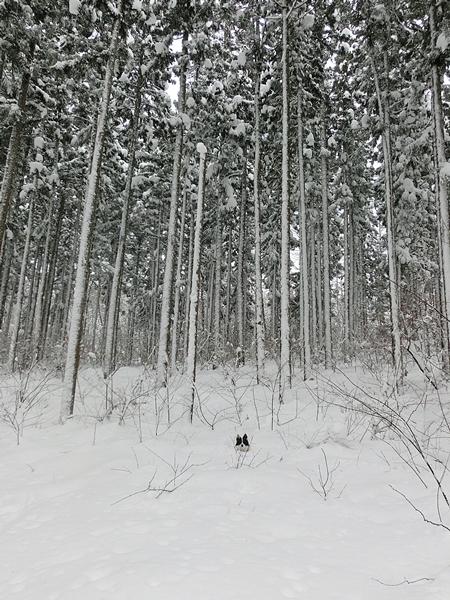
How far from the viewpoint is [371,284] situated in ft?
104

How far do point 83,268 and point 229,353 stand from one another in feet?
29.6

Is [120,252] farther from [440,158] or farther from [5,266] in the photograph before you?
[5,266]

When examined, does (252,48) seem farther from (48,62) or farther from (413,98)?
(48,62)

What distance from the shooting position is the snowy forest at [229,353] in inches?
95.1

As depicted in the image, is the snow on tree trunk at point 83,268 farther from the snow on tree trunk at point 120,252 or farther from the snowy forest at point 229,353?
the snow on tree trunk at point 120,252

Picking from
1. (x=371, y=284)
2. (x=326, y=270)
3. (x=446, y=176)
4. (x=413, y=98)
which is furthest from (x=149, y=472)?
(x=371, y=284)

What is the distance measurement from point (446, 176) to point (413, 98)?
13.8 ft

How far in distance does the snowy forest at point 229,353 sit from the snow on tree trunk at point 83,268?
46mm

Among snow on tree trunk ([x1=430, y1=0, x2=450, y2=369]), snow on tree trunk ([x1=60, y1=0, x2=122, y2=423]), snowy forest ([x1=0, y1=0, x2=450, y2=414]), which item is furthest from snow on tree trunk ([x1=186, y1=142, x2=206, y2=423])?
snow on tree trunk ([x1=430, y1=0, x2=450, y2=369])

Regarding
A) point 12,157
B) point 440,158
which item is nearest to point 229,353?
point 440,158

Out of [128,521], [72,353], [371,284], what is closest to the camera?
[128,521]

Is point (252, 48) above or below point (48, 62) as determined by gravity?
above

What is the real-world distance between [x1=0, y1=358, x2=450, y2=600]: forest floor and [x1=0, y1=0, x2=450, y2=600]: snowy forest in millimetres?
22

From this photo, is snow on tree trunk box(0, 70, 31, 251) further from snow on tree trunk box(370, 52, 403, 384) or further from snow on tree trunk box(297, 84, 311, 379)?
snow on tree trunk box(370, 52, 403, 384)
